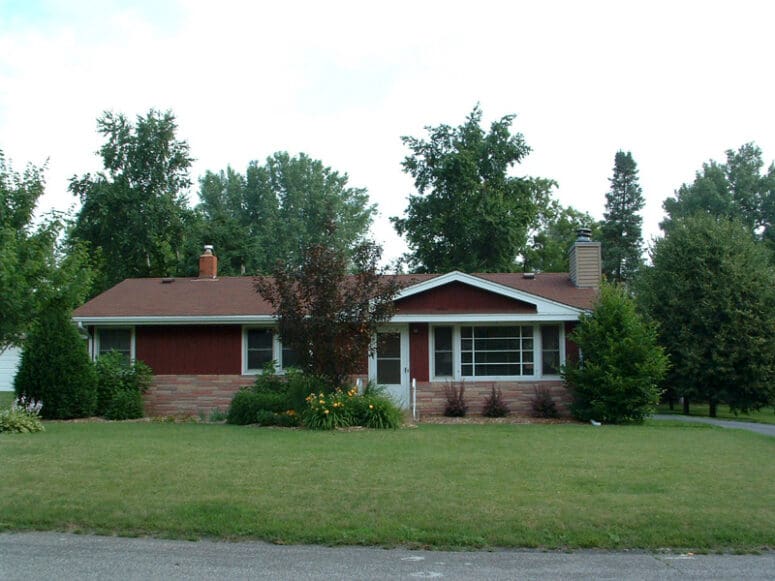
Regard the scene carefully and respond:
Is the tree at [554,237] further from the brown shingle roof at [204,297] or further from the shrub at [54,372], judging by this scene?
the shrub at [54,372]

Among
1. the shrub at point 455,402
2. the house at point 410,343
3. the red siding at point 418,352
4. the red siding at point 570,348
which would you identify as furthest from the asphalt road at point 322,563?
the red siding at point 570,348

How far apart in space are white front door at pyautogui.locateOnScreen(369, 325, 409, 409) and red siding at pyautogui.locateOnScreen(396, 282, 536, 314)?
2.28 feet

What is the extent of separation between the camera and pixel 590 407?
18.3 meters

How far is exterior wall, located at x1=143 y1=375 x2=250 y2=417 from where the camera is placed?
1978 cm

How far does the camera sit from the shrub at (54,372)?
1822 centimetres

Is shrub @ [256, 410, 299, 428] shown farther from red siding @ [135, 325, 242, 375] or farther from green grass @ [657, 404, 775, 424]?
green grass @ [657, 404, 775, 424]

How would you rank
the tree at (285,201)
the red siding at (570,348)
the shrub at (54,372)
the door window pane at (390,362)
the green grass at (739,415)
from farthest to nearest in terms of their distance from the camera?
the tree at (285,201)
the green grass at (739,415)
the door window pane at (390,362)
the red siding at (570,348)
the shrub at (54,372)

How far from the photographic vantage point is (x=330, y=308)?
631 inches

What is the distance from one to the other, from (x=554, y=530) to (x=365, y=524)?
1718mm

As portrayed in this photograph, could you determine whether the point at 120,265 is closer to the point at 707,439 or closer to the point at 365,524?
the point at 707,439

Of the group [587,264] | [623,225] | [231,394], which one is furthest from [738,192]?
[231,394]

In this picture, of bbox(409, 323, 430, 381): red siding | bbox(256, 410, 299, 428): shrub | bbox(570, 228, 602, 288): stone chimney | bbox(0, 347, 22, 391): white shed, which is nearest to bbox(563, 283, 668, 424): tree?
bbox(409, 323, 430, 381): red siding

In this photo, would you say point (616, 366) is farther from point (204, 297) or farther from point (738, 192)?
point (738, 192)

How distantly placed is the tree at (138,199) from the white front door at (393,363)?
1764 cm
